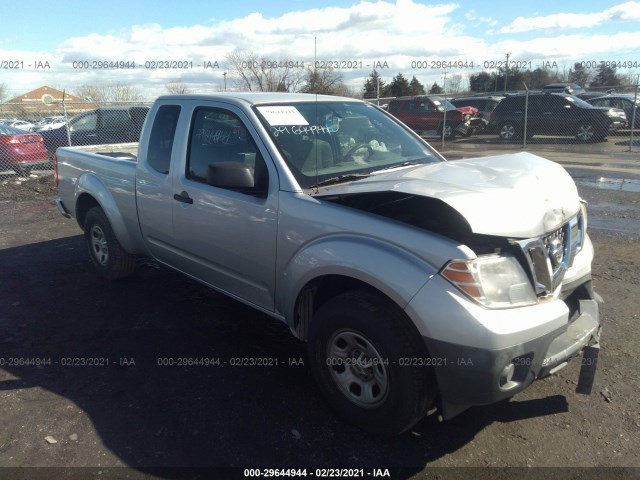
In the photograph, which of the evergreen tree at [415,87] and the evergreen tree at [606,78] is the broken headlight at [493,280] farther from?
the evergreen tree at [606,78]

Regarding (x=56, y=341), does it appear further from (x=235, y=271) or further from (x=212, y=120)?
(x=212, y=120)

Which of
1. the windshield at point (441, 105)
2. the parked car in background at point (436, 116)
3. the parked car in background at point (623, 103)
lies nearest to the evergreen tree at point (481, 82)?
the parked car in background at point (623, 103)

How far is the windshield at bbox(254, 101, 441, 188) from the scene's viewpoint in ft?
11.5

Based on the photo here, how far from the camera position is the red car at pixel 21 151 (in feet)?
39.9

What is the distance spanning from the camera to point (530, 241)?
105 inches

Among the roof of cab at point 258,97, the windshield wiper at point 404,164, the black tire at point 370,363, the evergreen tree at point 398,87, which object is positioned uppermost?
the evergreen tree at point 398,87

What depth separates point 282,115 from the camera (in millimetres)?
3721

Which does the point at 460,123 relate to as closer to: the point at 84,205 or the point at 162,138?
the point at 84,205

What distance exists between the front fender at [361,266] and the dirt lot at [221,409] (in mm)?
826

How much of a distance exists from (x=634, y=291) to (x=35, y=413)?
17.0ft

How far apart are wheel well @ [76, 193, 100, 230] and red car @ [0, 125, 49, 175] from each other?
8.10m

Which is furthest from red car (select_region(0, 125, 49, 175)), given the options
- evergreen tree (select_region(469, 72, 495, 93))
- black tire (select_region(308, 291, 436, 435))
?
evergreen tree (select_region(469, 72, 495, 93))

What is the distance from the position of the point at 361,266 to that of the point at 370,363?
564 mm

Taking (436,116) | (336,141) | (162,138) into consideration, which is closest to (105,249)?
(162,138)
